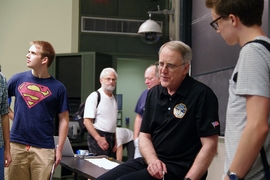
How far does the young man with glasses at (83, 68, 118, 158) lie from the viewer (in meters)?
4.96

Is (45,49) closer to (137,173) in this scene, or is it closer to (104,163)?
(104,163)

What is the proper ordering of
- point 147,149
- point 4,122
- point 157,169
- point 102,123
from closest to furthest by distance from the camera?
1. point 157,169
2. point 147,149
3. point 4,122
4. point 102,123

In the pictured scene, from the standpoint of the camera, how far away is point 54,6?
9.27 metres

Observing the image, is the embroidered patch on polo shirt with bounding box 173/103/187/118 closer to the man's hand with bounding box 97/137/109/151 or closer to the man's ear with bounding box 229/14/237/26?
the man's ear with bounding box 229/14/237/26

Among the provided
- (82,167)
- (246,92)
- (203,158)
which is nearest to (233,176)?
(246,92)

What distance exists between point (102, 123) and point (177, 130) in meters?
2.66

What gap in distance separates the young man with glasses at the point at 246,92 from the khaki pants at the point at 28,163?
2.13 m

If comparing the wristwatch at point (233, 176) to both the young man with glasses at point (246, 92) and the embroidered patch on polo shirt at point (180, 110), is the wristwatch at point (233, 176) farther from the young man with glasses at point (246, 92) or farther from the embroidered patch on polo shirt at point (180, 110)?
the embroidered patch on polo shirt at point (180, 110)

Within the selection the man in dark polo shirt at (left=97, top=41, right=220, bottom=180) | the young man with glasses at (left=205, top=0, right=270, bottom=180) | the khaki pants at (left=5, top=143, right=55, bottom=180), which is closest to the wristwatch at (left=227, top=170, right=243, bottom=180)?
the young man with glasses at (left=205, top=0, right=270, bottom=180)

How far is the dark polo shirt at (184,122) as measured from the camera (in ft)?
7.98

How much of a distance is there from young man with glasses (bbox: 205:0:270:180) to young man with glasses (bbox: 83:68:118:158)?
339 centimetres

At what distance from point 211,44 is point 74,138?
315 centimetres

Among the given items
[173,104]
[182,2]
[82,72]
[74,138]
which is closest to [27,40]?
[82,72]

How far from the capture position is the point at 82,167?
3561 millimetres
